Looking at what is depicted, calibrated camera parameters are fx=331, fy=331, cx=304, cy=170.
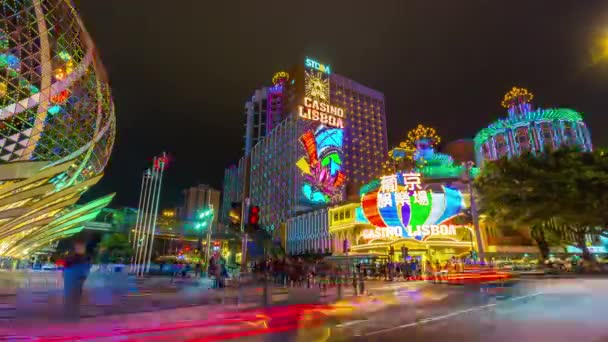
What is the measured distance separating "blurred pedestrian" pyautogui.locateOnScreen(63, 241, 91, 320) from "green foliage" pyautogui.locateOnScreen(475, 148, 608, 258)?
113 feet

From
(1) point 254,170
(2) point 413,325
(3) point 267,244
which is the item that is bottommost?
(2) point 413,325

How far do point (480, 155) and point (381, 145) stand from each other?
44.3 metres

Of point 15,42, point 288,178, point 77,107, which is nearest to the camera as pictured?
point 15,42

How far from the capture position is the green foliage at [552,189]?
28.4m

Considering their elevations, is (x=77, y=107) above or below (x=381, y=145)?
below

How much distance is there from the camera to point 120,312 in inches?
421

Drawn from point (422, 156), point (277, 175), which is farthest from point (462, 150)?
point (277, 175)

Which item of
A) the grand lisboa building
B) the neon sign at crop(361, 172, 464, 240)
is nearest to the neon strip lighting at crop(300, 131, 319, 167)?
the neon sign at crop(361, 172, 464, 240)

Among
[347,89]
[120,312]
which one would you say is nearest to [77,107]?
[120,312]

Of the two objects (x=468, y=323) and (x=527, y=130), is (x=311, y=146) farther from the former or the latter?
(x=468, y=323)

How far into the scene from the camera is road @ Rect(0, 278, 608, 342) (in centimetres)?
710

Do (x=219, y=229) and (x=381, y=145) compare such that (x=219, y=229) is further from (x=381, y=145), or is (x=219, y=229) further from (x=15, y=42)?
(x=15, y=42)

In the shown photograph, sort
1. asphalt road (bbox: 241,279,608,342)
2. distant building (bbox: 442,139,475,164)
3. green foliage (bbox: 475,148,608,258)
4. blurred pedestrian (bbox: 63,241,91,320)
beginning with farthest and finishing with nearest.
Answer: distant building (bbox: 442,139,475,164) → green foliage (bbox: 475,148,608,258) → blurred pedestrian (bbox: 63,241,91,320) → asphalt road (bbox: 241,279,608,342)

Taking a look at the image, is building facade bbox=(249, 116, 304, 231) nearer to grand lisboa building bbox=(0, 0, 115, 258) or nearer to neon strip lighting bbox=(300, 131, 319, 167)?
neon strip lighting bbox=(300, 131, 319, 167)
